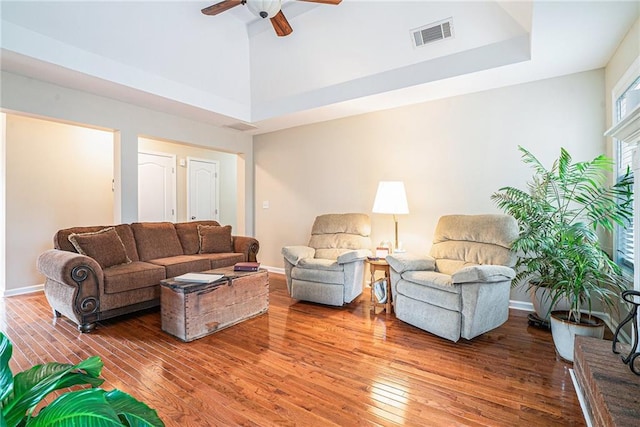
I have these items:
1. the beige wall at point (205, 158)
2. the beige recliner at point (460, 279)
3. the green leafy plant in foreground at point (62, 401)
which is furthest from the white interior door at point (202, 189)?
the green leafy plant in foreground at point (62, 401)

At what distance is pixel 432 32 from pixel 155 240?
155 inches

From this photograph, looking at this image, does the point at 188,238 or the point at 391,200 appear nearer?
the point at 391,200

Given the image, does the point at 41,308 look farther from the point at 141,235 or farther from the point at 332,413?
the point at 332,413

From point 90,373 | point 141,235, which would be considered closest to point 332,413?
point 90,373

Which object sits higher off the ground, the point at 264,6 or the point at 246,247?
the point at 264,6

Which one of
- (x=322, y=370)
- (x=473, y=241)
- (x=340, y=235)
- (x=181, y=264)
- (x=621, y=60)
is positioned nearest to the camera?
(x=322, y=370)

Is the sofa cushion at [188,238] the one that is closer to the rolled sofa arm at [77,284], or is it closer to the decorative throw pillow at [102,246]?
the decorative throw pillow at [102,246]

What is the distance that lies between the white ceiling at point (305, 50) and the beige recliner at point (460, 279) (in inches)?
60.7

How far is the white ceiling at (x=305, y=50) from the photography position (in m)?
2.69

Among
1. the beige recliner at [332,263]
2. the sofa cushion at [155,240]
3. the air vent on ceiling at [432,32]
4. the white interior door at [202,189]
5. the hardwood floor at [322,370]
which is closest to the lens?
the hardwood floor at [322,370]

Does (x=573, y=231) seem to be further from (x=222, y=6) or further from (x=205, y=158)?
(x=205, y=158)

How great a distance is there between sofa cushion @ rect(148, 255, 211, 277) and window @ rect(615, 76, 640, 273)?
4201 mm

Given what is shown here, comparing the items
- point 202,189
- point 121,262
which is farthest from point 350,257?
point 202,189

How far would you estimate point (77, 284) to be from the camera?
110 inches
